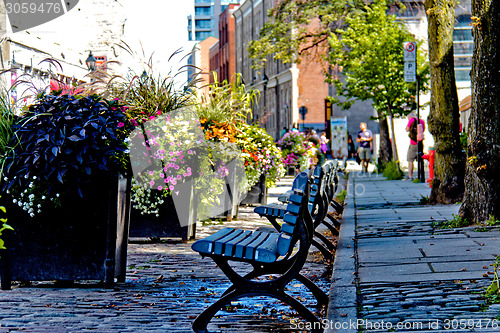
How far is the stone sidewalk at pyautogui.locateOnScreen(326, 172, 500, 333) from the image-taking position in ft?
13.7

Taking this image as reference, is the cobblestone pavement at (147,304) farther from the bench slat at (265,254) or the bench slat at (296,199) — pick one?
the bench slat at (296,199)

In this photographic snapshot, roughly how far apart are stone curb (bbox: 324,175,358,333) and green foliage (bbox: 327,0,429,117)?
18897 millimetres

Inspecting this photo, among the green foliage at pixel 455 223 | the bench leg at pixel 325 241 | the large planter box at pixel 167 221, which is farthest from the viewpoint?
the green foliage at pixel 455 223

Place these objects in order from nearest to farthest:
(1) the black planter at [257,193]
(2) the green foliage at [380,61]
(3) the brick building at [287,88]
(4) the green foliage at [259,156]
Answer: (4) the green foliage at [259,156] < (1) the black planter at [257,193] < (2) the green foliage at [380,61] < (3) the brick building at [287,88]

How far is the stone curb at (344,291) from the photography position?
14.0 feet

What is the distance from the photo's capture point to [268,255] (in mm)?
4316

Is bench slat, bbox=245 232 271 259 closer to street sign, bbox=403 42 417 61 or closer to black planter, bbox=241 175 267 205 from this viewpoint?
black planter, bbox=241 175 267 205

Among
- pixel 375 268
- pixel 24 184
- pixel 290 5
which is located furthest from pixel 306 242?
pixel 290 5

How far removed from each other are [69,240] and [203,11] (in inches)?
5567

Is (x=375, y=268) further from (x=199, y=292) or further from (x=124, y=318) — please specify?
(x=124, y=318)

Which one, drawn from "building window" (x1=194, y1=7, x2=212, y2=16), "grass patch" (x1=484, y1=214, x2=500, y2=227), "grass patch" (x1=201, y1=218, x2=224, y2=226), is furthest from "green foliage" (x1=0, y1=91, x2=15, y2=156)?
"building window" (x1=194, y1=7, x2=212, y2=16)

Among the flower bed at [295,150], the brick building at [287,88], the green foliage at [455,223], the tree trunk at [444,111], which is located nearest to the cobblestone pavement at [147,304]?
the green foliage at [455,223]

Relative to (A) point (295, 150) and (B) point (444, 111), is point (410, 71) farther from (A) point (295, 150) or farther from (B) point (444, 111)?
(B) point (444, 111)

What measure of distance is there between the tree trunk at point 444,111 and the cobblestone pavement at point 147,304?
600 cm
